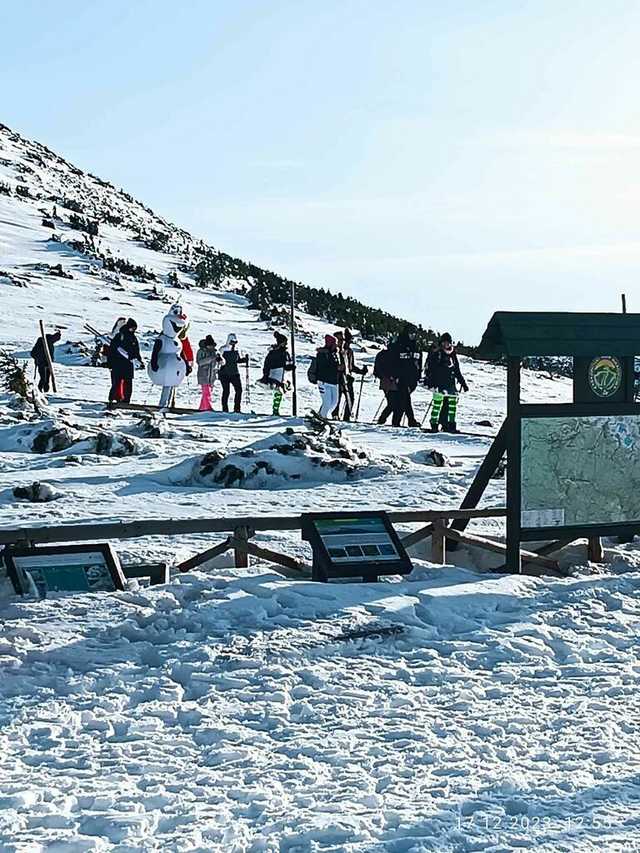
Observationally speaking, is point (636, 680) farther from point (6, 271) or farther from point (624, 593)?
point (6, 271)

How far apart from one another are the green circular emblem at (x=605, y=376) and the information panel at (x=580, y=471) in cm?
21

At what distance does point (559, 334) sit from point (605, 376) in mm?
643

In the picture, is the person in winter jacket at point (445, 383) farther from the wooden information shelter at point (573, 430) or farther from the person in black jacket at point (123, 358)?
the wooden information shelter at point (573, 430)

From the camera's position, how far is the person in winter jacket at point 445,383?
16.2 m

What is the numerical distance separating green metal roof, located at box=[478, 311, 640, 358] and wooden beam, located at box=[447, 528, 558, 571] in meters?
1.44

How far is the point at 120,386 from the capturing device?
727 inches

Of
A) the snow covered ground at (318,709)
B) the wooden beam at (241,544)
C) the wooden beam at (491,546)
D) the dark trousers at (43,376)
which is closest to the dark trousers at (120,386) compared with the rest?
the dark trousers at (43,376)

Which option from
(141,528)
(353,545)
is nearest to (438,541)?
(353,545)

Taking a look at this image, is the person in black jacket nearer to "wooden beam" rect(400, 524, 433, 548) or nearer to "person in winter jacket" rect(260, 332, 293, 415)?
"person in winter jacket" rect(260, 332, 293, 415)

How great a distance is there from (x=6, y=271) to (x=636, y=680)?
36091mm

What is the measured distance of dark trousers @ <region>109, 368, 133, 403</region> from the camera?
1809cm

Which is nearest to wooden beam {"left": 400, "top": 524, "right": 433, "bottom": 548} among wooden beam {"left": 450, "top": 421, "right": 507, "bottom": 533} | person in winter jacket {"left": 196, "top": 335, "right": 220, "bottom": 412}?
wooden beam {"left": 450, "top": 421, "right": 507, "bottom": 533}

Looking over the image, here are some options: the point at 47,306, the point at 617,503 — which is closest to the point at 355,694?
the point at 617,503

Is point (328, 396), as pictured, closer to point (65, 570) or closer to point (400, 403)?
point (400, 403)
